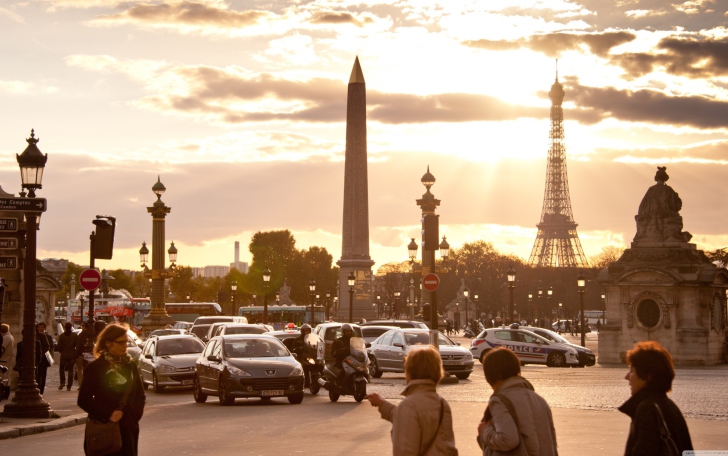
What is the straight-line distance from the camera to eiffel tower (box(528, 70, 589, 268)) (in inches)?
6713

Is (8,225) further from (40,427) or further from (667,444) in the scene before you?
(667,444)

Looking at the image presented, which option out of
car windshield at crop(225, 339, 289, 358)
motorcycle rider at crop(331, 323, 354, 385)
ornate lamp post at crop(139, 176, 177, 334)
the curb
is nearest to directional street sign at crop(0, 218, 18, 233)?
the curb

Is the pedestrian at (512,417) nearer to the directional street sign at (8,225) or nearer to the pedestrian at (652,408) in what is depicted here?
the pedestrian at (652,408)

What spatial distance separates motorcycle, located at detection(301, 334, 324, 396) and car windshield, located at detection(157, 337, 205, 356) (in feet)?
9.85

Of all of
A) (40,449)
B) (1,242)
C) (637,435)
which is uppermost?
(1,242)

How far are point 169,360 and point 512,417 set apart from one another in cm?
2313

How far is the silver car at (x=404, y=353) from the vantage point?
32781mm

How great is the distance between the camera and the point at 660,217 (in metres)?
44.0

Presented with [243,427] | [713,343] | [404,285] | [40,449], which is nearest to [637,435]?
[40,449]

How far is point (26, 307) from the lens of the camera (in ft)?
65.9

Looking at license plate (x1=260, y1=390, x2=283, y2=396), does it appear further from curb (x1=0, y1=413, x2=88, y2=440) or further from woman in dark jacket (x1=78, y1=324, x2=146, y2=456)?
woman in dark jacket (x1=78, y1=324, x2=146, y2=456)

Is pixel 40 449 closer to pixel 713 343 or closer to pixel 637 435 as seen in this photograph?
pixel 637 435

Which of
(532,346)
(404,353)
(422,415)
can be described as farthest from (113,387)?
(532,346)

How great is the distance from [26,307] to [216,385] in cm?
519
